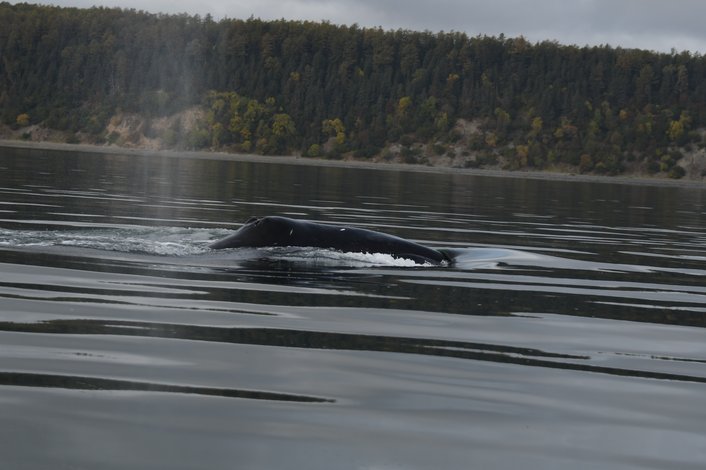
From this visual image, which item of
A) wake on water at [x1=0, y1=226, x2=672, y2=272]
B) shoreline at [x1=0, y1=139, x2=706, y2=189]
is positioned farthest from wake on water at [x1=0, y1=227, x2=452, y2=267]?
shoreline at [x1=0, y1=139, x2=706, y2=189]

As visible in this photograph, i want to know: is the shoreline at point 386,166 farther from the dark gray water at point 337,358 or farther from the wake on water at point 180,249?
the dark gray water at point 337,358

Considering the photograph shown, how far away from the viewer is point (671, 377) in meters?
8.45

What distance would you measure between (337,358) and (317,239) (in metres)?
7.24

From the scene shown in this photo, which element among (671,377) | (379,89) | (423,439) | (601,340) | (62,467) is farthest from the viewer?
(379,89)

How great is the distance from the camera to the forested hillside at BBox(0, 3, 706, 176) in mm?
150625

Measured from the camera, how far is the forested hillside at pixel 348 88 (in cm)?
15062

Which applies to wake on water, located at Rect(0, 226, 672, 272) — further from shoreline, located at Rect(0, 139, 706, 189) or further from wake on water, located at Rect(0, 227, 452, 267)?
shoreline, located at Rect(0, 139, 706, 189)

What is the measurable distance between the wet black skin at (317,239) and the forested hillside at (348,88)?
126 m

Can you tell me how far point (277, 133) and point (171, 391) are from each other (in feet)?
492

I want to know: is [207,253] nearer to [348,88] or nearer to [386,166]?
[386,166]

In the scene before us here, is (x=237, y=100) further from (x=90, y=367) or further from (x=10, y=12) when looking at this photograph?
(x=90, y=367)

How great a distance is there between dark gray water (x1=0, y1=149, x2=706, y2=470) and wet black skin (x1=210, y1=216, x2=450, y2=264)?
28cm

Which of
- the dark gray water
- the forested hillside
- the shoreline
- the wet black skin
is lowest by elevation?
the shoreline

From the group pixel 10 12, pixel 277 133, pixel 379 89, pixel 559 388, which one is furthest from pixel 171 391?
pixel 10 12
